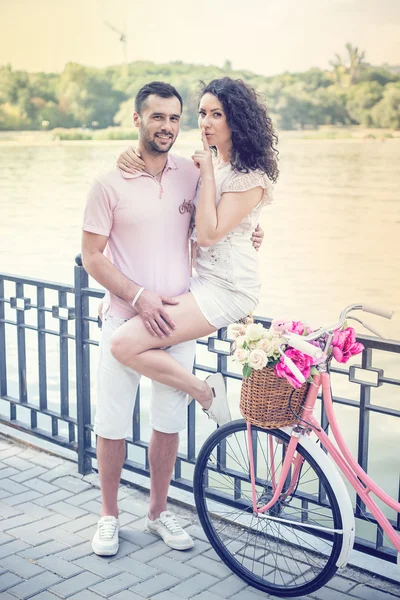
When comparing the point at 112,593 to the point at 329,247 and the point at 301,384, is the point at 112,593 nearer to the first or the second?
the point at 301,384

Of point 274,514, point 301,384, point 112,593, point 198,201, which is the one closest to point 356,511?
point 274,514

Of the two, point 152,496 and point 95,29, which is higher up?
point 95,29

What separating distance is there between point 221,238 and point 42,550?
4.95 feet

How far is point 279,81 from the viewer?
10.3 m

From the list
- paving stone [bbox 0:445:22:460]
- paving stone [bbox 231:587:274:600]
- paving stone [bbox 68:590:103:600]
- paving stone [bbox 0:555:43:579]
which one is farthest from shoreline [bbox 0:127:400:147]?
paving stone [bbox 68:590:103:600]

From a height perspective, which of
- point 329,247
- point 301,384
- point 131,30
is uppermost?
point 131,30

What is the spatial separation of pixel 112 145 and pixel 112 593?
965 cm

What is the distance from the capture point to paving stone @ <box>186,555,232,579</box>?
3.01 meters

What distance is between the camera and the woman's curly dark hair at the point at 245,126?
290 centimetres

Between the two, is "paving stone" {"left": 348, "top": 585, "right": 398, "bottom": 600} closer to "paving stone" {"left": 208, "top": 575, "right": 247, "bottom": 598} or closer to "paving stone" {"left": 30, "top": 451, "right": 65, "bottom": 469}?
"paving stone" {"left": 208, "top": 575, "right": 247, "bottom": 598}

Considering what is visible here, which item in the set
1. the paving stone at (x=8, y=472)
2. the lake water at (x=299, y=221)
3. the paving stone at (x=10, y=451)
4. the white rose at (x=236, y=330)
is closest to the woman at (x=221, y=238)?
the white rose at (x=236, y=330)

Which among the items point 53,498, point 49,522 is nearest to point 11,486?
point 53,498

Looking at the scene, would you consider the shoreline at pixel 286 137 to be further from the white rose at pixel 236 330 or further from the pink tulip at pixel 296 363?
the pink tulip at pixel 296 363

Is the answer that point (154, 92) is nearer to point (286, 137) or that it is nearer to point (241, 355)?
point (241, 355)
